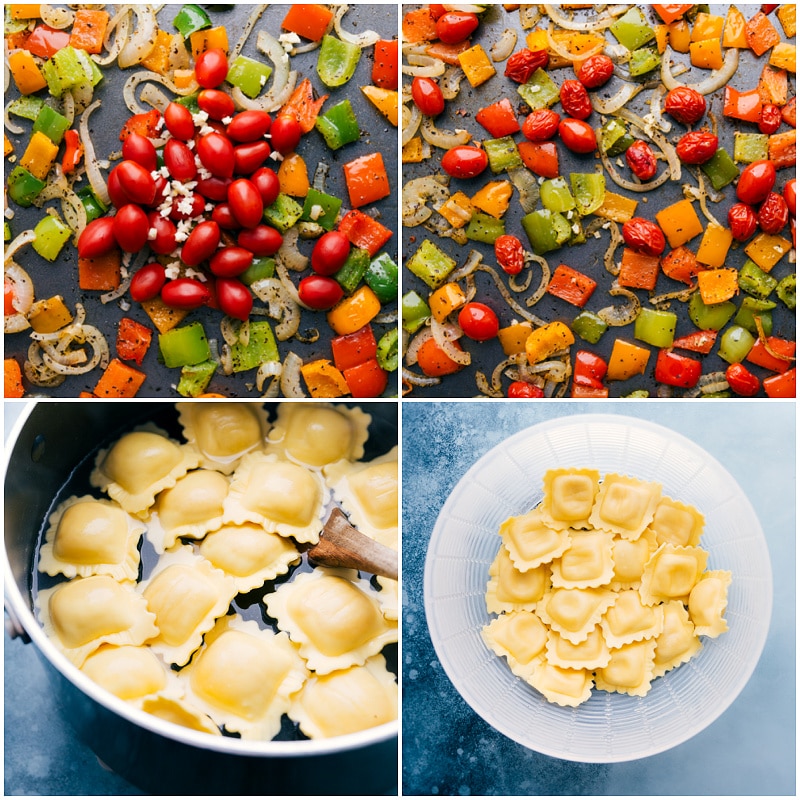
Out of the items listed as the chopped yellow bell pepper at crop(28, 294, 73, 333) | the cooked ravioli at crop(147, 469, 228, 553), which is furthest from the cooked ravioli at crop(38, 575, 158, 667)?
the chopped yellow bell pepper at crop(28, 294, 73, 333)

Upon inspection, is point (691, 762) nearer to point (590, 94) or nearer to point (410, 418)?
point (410, 418)

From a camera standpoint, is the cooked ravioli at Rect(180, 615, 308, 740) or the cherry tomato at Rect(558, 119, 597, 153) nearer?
the cooked ravioli at Rect(180, 615, 308, 740)

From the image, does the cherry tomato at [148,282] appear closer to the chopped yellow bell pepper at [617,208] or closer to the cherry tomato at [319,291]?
the cherry tomato at [319,291]

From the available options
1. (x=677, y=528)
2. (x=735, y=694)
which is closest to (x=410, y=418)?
(x=677, y=528)

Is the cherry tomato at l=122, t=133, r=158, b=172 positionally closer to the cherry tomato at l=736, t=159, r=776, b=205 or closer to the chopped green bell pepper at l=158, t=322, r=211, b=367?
the chopped green bell pepper at l=158, t=322, r=211, b=367

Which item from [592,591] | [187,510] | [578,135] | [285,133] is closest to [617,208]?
[578,135]
